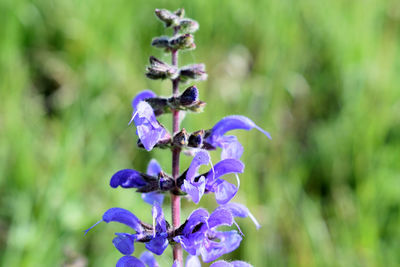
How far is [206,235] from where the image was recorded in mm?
1499

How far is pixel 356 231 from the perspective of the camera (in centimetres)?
290

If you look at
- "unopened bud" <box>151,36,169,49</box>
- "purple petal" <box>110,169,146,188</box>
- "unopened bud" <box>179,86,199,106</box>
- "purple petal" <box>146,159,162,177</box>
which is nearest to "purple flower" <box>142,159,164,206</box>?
"purple petal" <box>146,159,162,177</box>

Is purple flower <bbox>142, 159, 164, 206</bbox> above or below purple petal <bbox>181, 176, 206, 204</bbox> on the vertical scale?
below

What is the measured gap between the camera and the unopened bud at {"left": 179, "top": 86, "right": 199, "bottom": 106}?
145 centimetres

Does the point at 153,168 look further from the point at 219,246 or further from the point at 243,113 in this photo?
the point at 243,113

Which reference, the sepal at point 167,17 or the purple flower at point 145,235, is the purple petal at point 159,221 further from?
the sepal at point 167,17

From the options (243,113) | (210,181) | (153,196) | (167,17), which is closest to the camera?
(210,181)

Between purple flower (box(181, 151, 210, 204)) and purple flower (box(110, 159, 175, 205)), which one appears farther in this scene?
purple flower (box(110, 159, 175, 205))

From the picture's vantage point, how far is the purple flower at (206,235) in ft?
4.60

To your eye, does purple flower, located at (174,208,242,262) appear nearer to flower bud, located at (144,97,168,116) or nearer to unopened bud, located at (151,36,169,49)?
flower bud, located at (144,97,168,116)

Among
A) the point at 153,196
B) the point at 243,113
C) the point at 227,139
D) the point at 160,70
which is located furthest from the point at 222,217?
the point at 243,113

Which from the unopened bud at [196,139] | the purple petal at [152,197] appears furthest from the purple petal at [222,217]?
the purple petal at [152,197]

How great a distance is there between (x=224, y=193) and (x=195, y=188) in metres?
0.10

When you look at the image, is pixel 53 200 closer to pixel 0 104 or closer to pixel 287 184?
pixel 0 104
